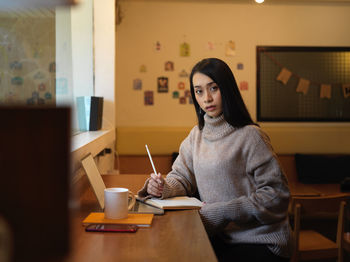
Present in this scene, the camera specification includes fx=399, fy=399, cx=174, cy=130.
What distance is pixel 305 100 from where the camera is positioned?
14.2ft

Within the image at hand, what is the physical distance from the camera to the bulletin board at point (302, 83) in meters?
4.27

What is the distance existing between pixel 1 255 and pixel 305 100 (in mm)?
4257

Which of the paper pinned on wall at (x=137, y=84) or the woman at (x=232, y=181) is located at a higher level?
the paper pinned on wall at (x=137, y=84)

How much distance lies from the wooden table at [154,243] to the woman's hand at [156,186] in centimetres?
19

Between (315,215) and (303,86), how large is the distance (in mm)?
2262

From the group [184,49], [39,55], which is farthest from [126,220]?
[184,49]

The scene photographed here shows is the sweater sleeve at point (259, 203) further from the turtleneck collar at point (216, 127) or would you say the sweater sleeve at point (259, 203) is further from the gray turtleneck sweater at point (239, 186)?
the turtleneck collar at point (216, 127)

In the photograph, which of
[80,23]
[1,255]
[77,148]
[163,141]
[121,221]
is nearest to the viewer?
[1,255]

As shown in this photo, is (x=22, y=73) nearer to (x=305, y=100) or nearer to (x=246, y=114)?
(x=246, y=114)

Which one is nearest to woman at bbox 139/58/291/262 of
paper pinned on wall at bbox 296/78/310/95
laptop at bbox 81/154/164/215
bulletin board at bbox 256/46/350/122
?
laptop at bbox 81/154/164/215

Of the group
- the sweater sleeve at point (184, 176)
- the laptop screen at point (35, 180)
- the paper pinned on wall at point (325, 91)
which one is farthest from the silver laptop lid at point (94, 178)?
the paper pinned on wall at point (325, 91)

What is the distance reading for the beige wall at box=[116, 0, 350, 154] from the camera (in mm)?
4195

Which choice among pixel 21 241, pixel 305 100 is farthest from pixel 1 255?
pixel 305 100

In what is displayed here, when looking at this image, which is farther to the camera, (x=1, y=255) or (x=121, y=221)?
(x=121, y=221)
